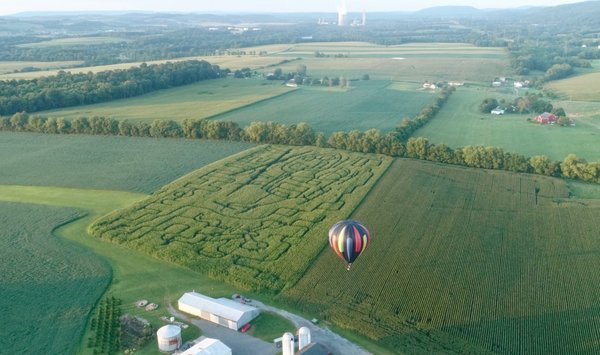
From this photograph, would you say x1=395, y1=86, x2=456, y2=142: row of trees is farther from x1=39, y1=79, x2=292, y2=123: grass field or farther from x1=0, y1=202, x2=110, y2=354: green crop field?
x1=0, y1=202, x2=110, y2=354: green crop field

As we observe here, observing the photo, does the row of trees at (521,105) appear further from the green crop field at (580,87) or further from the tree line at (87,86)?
the tree line at (87,86)

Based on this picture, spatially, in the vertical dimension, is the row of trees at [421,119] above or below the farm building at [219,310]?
above

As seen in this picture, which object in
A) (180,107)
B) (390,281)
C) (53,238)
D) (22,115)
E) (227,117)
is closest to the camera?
(390,281)

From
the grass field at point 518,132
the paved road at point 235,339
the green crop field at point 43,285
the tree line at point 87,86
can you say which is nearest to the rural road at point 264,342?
the paved road at point 235,339

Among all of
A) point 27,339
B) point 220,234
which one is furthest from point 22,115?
point 27,339

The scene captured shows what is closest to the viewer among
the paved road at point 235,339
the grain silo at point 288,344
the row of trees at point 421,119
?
the grain silo at point 288,344

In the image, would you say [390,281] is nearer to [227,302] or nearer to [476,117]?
[227,302]
